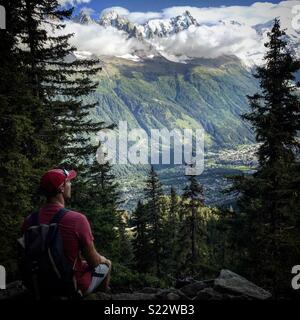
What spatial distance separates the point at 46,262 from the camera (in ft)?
17.5

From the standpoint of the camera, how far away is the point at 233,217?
2200cm

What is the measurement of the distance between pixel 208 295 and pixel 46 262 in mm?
5237

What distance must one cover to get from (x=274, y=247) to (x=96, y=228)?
8.82 m

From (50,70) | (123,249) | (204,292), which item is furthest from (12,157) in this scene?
(123,249)

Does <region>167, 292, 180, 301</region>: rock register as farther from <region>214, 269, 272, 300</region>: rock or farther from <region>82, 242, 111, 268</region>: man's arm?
<region>82, 242, 111, 268</region>: man's arm

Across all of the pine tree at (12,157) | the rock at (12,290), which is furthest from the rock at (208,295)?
the pine tree at (12,157)

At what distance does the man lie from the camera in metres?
5.39

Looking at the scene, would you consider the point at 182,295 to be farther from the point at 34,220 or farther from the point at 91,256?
the point at 34,220

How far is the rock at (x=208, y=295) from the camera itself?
9211mm

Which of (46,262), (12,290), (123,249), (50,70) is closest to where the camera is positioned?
(46,262)

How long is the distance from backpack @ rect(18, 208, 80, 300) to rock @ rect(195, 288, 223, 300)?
4689 millimetres

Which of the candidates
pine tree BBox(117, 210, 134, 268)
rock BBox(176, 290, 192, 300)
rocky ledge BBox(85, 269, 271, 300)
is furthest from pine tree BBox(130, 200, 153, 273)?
rock BBox(176, 290, 192, 300)

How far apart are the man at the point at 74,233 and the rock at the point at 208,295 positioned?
12.9ft
